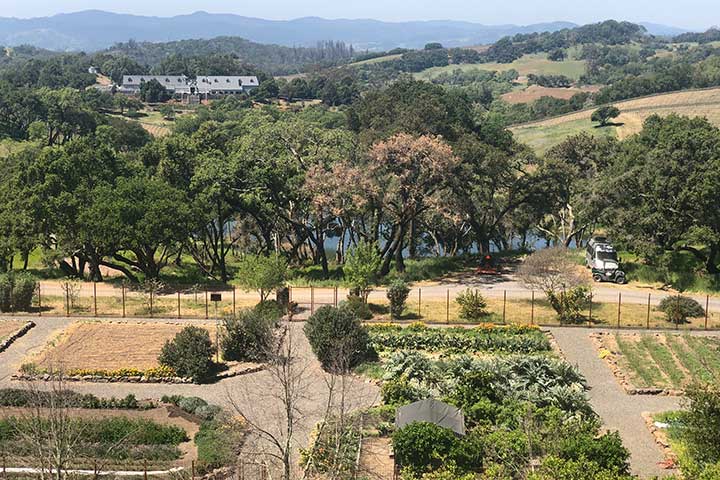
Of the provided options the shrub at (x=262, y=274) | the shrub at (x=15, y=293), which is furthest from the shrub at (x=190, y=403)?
the shrub at (x=15, y=293)

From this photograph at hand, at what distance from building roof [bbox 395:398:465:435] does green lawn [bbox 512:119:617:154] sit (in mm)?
75698

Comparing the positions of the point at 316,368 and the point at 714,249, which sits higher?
the point at 714,249

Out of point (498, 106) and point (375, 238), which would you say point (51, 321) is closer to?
point (375, 238)

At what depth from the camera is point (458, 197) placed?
4403 centimetres

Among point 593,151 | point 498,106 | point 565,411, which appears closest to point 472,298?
point 565,411

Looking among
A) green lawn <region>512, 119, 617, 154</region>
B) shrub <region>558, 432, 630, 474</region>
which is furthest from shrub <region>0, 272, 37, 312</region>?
green lawn <region>512, 119, 617, 154</region>

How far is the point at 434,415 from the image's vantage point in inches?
872

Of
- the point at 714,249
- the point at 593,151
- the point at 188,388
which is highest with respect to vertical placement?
the point at 593,151

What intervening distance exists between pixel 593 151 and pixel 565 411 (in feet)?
103

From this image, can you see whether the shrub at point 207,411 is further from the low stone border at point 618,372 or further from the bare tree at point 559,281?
the bare tree at point 559,281

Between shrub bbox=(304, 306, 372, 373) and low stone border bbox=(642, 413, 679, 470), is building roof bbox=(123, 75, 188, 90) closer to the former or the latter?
shrub bbox=(304, 306, 372, 373)

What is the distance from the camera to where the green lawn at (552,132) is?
99.0m

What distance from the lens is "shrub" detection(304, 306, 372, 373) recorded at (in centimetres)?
2911

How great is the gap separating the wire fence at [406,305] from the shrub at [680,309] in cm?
24
